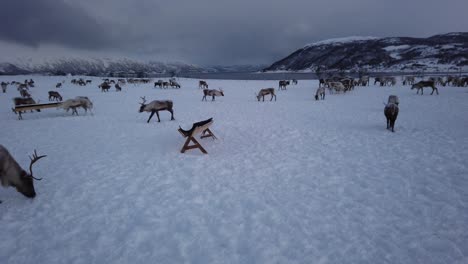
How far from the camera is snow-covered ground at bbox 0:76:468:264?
3.79 m

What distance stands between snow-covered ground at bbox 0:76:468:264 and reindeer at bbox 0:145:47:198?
325mm

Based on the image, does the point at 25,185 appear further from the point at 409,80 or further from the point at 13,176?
the point at 409,80

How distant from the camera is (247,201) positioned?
5.26m

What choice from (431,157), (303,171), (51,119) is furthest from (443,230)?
(51,119)

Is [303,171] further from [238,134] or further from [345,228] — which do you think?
[238,134]

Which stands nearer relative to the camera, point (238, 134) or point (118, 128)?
point (238, 134)

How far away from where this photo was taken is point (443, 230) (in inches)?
161

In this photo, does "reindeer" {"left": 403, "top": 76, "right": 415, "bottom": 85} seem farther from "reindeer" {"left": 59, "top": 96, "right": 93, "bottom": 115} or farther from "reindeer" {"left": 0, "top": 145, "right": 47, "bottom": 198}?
"reindeer" {"left": 0, "top": 145, "right": 47, "bottom": 198}

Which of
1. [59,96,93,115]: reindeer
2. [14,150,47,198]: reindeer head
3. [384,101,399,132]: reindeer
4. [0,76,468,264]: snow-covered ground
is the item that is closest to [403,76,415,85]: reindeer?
[0,76,468,264]: snow-covered ground

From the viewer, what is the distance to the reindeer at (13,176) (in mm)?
5180

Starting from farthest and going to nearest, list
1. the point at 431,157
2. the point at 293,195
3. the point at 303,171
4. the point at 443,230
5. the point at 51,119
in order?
the point at 51,119 → the point at 431,157 → the point at 303,171 → the point at 293,195 → the point at 443,230

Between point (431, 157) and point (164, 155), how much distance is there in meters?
9.31

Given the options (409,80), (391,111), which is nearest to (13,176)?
(391,111)

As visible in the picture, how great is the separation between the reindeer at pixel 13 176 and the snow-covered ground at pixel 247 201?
325 mm
